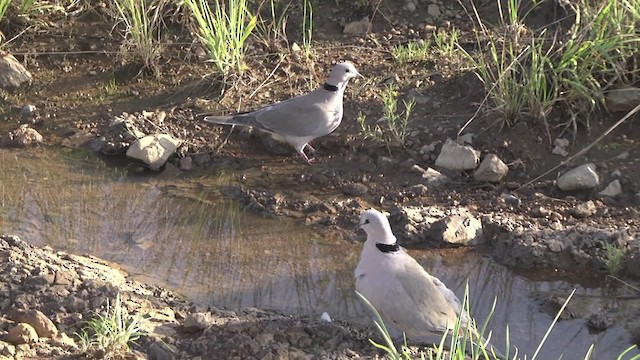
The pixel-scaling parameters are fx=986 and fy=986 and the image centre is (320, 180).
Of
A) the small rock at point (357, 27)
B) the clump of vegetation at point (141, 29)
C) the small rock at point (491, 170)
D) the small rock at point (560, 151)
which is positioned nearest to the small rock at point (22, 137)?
the clump of vegetation at point (141, 29)

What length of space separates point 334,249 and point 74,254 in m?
1.31

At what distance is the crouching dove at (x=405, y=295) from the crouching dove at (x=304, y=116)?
173 centimetres

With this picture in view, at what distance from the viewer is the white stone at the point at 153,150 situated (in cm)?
585

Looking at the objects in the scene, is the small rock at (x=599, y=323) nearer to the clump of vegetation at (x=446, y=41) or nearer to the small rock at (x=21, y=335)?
the small rock at (x=21, y=335)

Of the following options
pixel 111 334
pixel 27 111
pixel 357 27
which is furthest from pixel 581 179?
pixel 27 111

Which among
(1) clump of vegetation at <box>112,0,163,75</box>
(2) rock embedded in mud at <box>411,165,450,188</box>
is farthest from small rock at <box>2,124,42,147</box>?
(2) rock embedded in mud at <box>411,165,450,188</box>

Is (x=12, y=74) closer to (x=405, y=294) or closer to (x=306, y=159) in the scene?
(x=306, y=159)

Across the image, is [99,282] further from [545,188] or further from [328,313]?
[545,188]

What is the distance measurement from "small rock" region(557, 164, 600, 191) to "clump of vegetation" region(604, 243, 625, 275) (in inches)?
28.8

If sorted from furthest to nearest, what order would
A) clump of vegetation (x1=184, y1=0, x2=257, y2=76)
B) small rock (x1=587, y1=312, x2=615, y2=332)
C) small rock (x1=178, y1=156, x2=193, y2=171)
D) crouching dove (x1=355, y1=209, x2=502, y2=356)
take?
clump of vegetation (x1=184, y1=0, x2=257, y2=76) < small rock (x1=178, y1=156, x2=193, y2=171) < small rock (x1=587, y1=312, x2=615, y2=332) < crouching dove (x1=355, y1=209, x2=502, y2=356)

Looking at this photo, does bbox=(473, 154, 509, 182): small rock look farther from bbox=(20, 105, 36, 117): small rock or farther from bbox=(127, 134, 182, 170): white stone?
bbox=(20, 105, 36, 117): small rock

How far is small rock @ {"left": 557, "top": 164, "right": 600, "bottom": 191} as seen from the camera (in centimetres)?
542

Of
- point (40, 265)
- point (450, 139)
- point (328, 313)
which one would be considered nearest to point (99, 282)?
point (40, 265)

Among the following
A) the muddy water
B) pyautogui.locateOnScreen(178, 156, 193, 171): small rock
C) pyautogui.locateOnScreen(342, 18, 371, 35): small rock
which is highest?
pyautogui.locateOnScreen(342, 18, 371, 35): small rock
